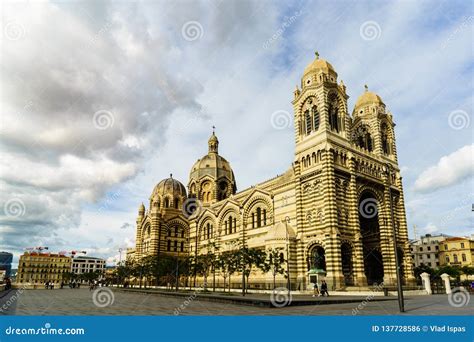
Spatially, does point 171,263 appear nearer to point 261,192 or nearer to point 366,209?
point 261,192

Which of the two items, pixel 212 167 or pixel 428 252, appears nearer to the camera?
pixel 212 167

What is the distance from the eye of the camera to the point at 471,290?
44.1 metres

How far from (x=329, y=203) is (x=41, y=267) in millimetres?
121028

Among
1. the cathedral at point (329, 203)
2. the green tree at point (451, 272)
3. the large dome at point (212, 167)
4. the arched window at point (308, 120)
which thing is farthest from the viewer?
the large dome at point (212, 167)

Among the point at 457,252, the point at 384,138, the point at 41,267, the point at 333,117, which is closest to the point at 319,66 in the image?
the point at 333,117

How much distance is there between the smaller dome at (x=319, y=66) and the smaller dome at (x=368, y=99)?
9.21 meters

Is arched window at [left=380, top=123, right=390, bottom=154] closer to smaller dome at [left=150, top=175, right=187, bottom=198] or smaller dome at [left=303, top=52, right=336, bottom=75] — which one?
smaller dome at [left=303, top=52, right=336, bottom=75]

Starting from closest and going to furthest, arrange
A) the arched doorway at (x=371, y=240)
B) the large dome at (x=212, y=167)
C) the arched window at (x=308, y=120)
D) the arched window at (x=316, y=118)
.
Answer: the arched window at (x=316, y=118), the arched window at (x=308, y=120), the arched doorway at (x=371, y=240), the large dome at (x=212, y=167)

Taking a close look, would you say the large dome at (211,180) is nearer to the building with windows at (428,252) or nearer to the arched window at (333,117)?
the arched window at (333,117)

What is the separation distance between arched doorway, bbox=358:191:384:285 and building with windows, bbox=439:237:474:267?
1696 inches

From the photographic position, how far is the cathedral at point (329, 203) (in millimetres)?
37562

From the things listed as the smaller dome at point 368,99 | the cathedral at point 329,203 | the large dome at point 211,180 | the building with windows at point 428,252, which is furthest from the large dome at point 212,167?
the building with windows at point 428,252

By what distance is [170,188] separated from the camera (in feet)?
237

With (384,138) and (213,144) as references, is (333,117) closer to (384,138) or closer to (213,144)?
(384,138)
